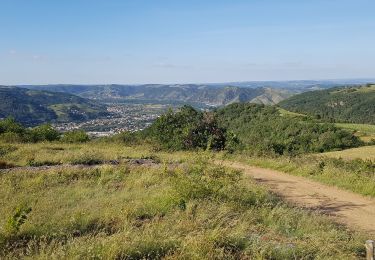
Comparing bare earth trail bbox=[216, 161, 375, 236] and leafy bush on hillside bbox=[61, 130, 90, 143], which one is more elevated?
bare earth trail bbox=[216, 161, 375, 236]

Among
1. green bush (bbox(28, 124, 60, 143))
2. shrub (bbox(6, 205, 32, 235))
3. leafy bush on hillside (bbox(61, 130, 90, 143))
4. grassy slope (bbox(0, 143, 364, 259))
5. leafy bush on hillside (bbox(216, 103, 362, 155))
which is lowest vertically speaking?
leafy bush on hillside (bbox(216, 103, 362, 155))

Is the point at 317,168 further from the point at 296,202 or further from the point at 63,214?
the point at 63,214

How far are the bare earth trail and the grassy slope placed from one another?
1135mm

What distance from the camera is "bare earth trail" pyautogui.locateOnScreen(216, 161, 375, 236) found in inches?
345

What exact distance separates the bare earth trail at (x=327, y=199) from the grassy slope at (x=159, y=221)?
1135 millimetres

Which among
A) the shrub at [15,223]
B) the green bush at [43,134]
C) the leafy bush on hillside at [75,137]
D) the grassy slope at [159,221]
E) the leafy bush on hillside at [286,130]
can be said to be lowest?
the leafy bush on hillside at [286,130]

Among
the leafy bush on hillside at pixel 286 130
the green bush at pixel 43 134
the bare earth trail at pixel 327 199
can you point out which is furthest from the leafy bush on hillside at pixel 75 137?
the leafy bush on hillside at pixel 286 130

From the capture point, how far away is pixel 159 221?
6973 millimetres

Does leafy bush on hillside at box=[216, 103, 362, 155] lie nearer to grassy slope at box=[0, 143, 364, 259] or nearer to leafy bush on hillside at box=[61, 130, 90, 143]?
leafy bush on hillside at box=[61, 130, 90, 143]

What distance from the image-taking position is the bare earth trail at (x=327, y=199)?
28.8 feet

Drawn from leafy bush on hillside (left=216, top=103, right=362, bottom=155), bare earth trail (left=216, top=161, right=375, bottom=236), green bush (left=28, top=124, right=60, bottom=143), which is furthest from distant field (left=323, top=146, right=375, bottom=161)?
bare earth trail (left=216, top=161, right=375, bottom=236)

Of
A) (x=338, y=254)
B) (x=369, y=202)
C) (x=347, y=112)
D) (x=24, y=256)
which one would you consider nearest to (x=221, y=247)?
(x=338, y=254)

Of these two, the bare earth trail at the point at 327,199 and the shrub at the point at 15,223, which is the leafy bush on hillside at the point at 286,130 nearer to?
the bare earth trail at the point at 327,199

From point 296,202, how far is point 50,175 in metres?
7.02
